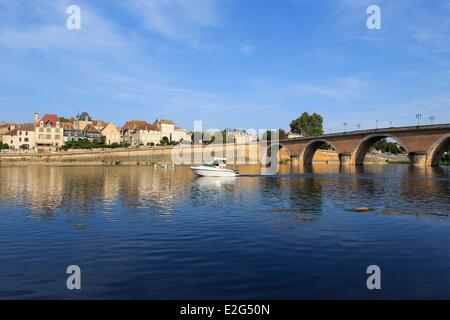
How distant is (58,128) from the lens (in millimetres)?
158750

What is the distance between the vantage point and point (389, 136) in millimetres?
104938

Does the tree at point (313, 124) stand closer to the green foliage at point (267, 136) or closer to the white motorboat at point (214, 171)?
the green foliage at point (267, 136)

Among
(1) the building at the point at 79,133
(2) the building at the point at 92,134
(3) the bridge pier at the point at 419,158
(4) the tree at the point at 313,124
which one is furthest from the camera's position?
(4) the tree at the point at 313,124

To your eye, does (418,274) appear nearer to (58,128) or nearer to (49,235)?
(49,235)

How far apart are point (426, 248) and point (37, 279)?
14837mm

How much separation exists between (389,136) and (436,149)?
40.4 feet

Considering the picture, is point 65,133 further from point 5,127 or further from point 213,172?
point 213,172

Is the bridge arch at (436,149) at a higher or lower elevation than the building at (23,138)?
lower

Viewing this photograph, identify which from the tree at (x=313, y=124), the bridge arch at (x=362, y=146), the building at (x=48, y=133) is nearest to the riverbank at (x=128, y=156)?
the building at (x=48, y=133)

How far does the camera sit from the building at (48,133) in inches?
6102

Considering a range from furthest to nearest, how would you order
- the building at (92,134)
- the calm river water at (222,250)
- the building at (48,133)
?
the building at (92,134) < the building at (48,133) < the calm river water at (222,250)

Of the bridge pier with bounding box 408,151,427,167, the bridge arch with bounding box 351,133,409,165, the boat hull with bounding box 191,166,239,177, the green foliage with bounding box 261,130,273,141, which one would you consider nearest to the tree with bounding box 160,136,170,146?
the green foliage with bounding box 261,130,273,141

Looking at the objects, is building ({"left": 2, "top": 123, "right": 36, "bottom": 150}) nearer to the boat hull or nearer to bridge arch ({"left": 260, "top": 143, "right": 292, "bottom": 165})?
bridge arch ({"left": 260, "top": 143, "right": 292, "bottom": 165})
